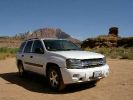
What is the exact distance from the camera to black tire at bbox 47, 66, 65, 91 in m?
8.83

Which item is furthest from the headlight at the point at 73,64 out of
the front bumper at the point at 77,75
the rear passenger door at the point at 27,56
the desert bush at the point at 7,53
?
the desert bush at the point at 7,53

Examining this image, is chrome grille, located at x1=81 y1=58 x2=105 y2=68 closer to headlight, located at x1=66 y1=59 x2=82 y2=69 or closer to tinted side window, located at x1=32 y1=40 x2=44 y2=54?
headlight, located at x1=66 y1=59 x2=82 y2=69

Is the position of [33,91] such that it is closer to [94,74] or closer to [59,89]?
[59,89]

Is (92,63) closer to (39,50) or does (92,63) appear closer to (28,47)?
(39,50)

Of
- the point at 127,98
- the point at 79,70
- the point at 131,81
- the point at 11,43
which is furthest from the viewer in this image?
the point at 11,43

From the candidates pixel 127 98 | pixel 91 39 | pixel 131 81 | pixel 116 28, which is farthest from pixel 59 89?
pixel 116 28

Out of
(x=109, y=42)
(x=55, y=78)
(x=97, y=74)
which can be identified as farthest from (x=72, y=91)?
(x=109, y=42)

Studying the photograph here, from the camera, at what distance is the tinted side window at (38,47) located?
32.6ft

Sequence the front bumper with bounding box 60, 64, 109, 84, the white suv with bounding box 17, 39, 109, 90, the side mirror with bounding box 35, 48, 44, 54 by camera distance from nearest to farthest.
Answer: the front bumper with bounding box 60, 64, 109, 84, the white suv with bounding box 17, 39, 109, 90, the side mirror with bounding box 35, 48, 44, 54

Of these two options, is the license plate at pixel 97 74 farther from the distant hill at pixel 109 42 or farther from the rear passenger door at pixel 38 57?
the distant hill at pixel 109 42

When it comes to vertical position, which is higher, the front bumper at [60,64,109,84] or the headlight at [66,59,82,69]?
the headlight at [66,59,82,69]

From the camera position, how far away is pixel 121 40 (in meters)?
66.6

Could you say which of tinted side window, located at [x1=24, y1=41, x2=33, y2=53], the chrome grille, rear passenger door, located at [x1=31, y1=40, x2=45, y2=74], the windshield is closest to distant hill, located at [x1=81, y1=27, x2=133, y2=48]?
tinted side window, located at [x1=24, y1=41, x2=33, y2=53]

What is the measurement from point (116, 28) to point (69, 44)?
222 ft
